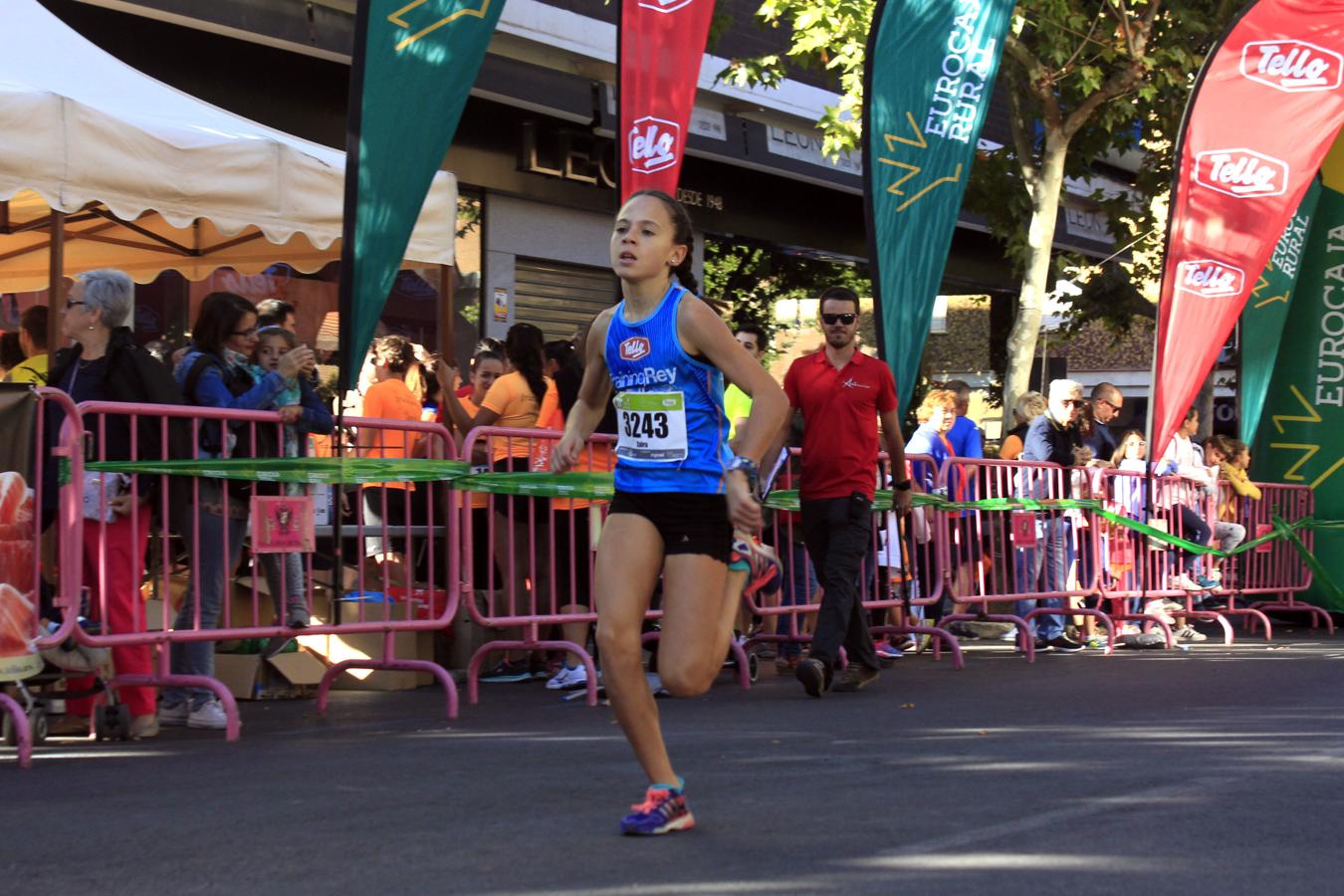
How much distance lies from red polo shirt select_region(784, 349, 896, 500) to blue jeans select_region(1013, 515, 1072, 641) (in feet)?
11.0

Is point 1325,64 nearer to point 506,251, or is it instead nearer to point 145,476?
point 506,251

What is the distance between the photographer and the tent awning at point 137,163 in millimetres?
9312

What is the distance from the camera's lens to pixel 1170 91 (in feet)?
65.3

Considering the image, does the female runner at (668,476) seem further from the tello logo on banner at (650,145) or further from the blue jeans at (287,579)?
the tello logo on banner at (650,145)

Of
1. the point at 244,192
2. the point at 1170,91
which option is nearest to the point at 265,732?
the point at 244,192

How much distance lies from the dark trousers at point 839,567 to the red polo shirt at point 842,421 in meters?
0.09

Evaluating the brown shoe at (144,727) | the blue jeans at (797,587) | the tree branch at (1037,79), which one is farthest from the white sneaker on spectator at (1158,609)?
the brown shoe at (144,727)

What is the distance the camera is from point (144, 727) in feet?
27.1

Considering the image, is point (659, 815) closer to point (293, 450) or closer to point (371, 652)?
point (293, 450)

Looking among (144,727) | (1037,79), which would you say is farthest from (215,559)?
(1037,79)

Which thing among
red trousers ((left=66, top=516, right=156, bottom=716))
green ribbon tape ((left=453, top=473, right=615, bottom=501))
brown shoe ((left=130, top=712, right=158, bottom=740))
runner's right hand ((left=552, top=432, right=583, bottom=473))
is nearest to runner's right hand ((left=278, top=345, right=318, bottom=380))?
green ribbon tape ((left=453, top=473, right=615, bottom=501))

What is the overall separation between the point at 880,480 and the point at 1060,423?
2733mm

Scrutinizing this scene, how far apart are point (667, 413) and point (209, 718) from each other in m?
3.72

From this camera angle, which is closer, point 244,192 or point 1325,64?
point 244,192
